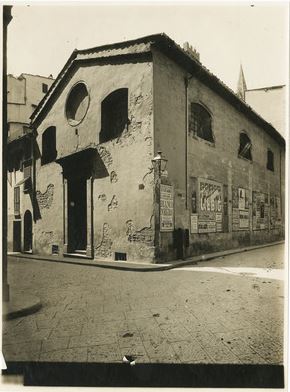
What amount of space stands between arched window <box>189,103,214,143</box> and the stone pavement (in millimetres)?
6462

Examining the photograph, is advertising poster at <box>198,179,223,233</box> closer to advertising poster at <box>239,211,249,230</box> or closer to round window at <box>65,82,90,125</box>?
advertising poster at <box>239,211,249,230</box>

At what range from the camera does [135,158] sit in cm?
945

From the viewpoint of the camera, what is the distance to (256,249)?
1255 centimetres

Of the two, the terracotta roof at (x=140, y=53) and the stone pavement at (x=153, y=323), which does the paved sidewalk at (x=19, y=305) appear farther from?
the terracotta roof at (x=140, y=53)

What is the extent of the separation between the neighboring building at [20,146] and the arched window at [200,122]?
5.14m

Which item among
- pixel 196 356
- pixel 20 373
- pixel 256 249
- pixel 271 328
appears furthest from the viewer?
pixel 256 249

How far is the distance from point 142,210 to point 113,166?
197cm

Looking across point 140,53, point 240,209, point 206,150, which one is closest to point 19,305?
point 140,53

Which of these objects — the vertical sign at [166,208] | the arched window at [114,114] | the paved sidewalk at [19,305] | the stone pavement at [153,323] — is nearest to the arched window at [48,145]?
the arched window at [114,114]

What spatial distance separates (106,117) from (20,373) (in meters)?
8.70

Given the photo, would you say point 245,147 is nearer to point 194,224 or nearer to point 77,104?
point 194,224

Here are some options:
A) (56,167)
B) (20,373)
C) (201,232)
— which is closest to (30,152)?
(56,167)

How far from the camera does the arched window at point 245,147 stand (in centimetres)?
1363

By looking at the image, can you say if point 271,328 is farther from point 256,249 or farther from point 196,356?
point 256,249
